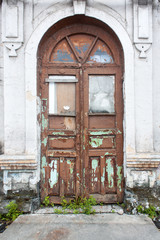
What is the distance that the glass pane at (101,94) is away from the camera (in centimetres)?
335

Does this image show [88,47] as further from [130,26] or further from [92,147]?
[92,147]

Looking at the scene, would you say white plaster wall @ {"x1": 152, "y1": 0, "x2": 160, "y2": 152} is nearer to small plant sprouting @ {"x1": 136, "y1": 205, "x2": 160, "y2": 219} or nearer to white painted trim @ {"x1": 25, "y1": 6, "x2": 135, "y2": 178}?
white painted trim @ {"x1": 25, "y1": 6, "x2": 135, "y2": 178}

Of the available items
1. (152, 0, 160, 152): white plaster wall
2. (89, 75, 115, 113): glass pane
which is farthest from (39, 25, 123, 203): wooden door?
(152, 0, 160, 152): white plaster wall

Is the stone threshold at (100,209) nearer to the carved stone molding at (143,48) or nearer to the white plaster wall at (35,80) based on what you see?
the white plaster wall at (35,80)

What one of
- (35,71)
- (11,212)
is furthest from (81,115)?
(11,212)

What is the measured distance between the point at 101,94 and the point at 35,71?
1282 millimetres

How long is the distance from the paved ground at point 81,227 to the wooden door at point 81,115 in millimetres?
432

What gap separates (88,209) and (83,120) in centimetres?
154

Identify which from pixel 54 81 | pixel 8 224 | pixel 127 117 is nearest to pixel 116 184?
pixel 127 117

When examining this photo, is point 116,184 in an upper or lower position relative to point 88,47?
lower

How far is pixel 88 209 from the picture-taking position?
2.97 m

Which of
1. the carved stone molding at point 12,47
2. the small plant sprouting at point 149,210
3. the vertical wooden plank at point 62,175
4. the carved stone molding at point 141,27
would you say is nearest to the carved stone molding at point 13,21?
the carved stone molding at point 12,47

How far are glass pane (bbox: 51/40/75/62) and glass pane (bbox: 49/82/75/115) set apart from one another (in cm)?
46

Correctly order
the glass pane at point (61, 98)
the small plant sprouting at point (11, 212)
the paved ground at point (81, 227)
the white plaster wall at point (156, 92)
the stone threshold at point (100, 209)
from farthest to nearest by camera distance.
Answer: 1. the glass pane at point (61, 98)
2. the white plaster wall at point (156, 92)
3. the stone threshold at point (100, 209)
4. the small plant sprouting at point (11, 212)
5. the paved ground at point (81, 227)
